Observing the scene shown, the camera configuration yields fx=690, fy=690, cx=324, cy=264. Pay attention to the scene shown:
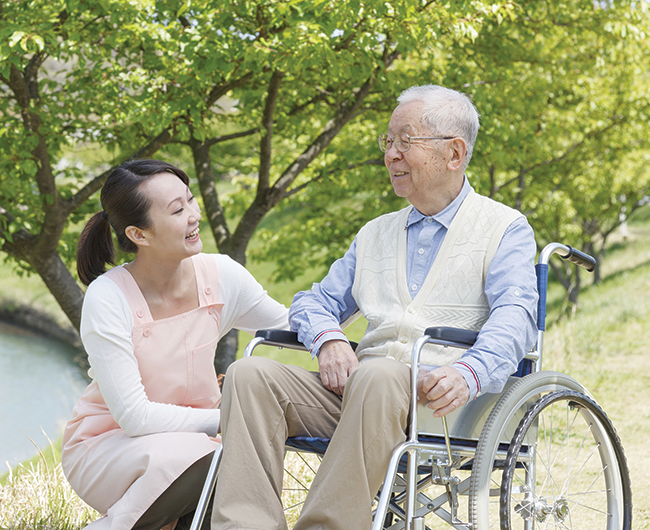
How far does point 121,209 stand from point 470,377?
114cm

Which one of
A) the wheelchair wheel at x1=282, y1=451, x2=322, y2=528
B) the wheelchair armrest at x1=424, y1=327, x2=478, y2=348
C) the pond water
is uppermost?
the wheelchair armrest at x1=424, y1=327, x2=478, y2=348

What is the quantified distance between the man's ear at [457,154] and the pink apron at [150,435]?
848mm

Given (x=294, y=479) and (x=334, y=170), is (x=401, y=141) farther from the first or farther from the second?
(x=334, y=170)

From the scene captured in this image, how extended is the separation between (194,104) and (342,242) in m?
2.98

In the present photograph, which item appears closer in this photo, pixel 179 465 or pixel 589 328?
pixel 179 465

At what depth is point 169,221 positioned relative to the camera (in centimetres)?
208

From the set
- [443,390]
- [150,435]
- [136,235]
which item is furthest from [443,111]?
[150,435]

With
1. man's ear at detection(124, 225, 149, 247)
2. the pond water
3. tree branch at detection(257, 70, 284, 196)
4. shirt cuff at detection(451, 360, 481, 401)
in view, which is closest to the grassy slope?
shirt cuff at detection(451, 360, 481, 401)

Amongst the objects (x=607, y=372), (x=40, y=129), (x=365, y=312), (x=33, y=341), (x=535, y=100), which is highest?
(x=535, y=100)

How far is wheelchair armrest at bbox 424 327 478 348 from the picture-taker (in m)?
1.71

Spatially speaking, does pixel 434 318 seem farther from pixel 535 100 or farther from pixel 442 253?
pixel 535 100

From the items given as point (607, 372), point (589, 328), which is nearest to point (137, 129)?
point (607, 372)

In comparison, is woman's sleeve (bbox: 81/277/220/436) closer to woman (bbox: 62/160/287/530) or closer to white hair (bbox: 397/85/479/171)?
woman (bbox: 62/160/287/530)

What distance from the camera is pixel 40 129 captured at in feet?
14.6
